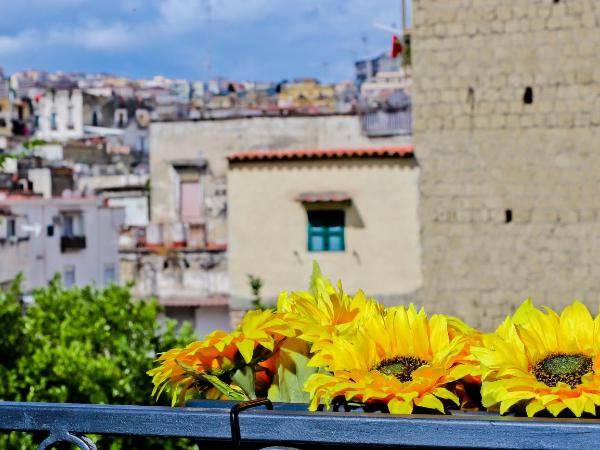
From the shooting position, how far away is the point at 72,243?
30.6m

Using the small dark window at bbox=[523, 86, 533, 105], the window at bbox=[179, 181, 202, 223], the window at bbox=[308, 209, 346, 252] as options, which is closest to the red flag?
the window at bbox=[308, 209, 346, 252]

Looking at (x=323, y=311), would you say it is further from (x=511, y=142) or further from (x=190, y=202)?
(x=190, y=202)

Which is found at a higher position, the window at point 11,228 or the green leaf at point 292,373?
the green leaf at point 292,373

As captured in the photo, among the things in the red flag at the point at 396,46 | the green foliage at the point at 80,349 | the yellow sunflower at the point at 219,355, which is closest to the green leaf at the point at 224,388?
the yellow sunflower at the point at 219,355

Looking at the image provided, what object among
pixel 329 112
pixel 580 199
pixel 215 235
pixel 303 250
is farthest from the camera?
pixel 215 235

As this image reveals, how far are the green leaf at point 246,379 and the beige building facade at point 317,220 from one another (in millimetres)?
14177

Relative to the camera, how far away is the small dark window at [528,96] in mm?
14445

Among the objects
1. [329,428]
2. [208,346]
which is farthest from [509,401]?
[208,346]

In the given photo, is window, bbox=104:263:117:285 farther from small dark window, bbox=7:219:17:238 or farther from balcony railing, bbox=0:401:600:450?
balcony railing, bbox=0:401:600:450

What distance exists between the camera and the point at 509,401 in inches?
60.4

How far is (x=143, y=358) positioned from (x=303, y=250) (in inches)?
131

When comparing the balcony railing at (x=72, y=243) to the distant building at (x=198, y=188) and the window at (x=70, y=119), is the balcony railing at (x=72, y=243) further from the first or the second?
the window at (x=70, y=119)

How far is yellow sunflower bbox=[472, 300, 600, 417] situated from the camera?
1508 millimetres

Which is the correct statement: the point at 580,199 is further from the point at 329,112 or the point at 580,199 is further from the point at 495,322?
the point at 329,112
